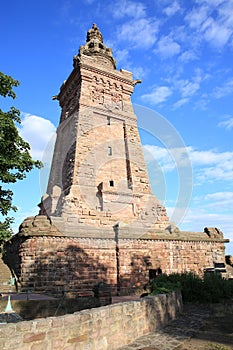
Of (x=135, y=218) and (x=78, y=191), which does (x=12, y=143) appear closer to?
(x=78, y=191)

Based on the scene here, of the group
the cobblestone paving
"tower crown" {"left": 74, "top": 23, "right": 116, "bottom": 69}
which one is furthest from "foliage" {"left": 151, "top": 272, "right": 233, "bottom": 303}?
"tower crown" {"left": 74, "top": 23, "right": 116, "bottom": 69}

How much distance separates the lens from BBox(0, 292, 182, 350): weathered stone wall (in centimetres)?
332

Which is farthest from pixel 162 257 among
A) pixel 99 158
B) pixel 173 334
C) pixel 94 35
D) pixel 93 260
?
pixel 94 35

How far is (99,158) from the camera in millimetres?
15641

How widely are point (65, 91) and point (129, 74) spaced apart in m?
5.21

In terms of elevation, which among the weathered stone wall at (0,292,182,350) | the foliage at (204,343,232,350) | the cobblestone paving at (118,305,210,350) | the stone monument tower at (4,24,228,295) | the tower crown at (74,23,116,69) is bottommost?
the foliage at (204,343,232,350)

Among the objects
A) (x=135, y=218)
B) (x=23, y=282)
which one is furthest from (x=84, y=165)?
(x=23, y=282)

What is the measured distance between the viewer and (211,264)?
1496 cm

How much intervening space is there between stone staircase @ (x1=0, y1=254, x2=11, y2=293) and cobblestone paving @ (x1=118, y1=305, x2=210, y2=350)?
701 centimetres

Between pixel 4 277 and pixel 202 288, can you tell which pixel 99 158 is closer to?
pixel 4 277

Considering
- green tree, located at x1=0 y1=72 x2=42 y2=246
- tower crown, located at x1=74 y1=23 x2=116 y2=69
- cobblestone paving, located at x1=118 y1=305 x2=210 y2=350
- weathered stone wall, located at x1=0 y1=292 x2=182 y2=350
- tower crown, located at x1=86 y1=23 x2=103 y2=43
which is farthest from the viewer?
tower crown, located at x1=86 y1=23 x2=103 y2=43

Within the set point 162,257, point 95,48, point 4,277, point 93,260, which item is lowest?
point 4,277

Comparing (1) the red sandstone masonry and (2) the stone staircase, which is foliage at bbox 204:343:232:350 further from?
(2) the stone staircase

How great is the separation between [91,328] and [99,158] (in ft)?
39.4
